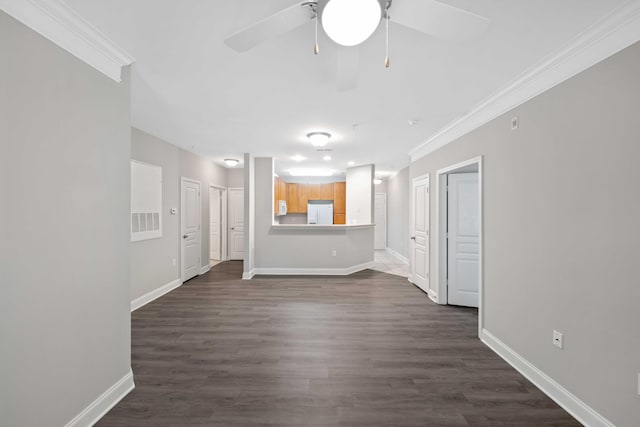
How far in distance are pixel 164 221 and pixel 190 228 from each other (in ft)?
3.10

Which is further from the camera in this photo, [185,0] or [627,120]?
[627,120]

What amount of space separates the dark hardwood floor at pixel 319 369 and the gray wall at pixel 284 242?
193 cm

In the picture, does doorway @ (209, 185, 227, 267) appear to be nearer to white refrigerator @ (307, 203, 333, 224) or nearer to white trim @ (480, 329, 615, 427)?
white refrigerator @ (307, 203, 333, 224)

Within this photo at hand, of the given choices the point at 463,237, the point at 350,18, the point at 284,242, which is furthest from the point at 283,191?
the point at 350,18

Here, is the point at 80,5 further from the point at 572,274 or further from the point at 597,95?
the point at 572,274

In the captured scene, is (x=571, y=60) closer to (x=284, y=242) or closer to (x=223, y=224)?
(x=284, y=242)

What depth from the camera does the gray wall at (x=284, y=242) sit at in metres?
6.18

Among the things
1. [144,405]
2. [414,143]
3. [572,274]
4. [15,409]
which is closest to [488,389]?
[572,274]

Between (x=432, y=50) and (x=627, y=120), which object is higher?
(x=432, y=50)

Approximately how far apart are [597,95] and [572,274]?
1.19 metres

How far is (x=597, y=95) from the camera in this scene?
71.7 inches

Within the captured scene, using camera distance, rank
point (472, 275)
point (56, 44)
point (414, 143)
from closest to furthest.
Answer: point (56, 44) → point (472, 275) → point (414, 143)

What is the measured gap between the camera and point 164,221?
4734 millimetres

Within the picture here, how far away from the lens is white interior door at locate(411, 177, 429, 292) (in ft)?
15.7
